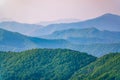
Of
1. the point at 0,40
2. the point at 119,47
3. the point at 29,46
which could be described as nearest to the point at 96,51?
the point at 119,47

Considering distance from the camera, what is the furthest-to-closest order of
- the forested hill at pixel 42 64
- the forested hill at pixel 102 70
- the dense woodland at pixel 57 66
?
the forested hill at pixel 42 64
the dense woodland at pixel 57 66
the forested hill at pixel 102 70

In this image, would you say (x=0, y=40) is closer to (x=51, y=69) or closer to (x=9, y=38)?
(x=9, y=38)

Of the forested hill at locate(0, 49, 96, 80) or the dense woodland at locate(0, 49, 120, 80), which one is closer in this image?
the dense woodland at locate(0, 49, 120, 80)

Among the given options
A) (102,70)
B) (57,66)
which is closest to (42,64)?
(57,66)

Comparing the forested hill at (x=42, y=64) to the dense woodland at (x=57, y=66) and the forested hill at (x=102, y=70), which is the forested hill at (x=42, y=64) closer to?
the dense woodland at (x=57, y=66)

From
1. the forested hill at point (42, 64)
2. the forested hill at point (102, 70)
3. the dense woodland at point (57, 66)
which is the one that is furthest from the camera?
the forested hill at point (42, 64)

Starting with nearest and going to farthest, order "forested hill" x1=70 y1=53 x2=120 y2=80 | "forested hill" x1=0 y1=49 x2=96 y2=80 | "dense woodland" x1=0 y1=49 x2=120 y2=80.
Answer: "forested hill" x1=70 y1=53 x2=120 y2=80 < "dense woodland" x1=0 y1=49 x2=120 y2=80 < "forested hill" x1=0 y1=49 x2=96 y2=80

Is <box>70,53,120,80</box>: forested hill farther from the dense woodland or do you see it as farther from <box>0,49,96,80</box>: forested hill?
<box>0,49,96,80</box>: forested hill

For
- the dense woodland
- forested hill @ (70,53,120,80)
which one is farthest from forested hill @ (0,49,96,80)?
forested hill @ (70,53,120,80)

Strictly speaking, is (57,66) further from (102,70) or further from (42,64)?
(102,70)

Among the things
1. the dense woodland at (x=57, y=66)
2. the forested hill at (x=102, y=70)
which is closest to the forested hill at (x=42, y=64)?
the dense woodland at (x=57, y=66)

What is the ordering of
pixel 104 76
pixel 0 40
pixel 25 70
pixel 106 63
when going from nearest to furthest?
pixel 104 76 < pixel 106 63 < pixel 25 70 < pixel 0 40
